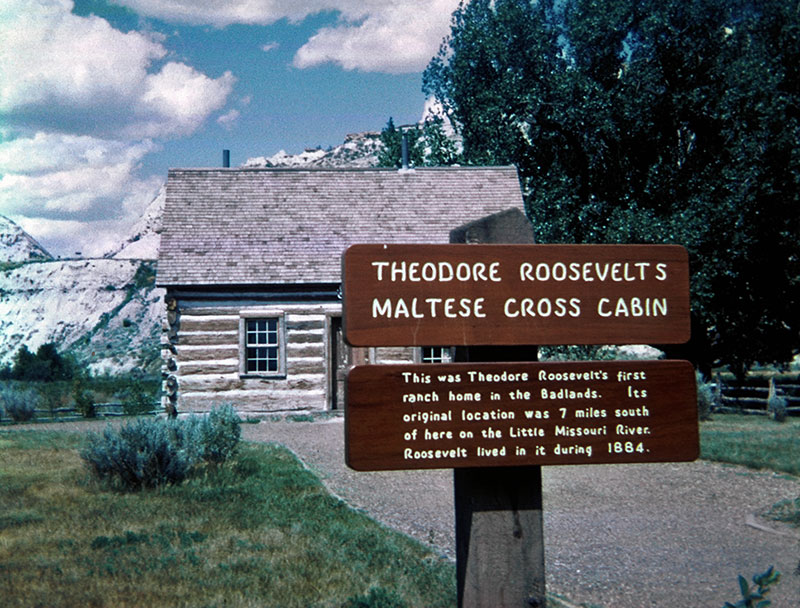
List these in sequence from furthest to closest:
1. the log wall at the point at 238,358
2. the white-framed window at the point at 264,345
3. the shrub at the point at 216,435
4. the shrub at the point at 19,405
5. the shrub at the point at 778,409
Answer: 1. the shrub at the point at 19,405
2. the shrub at the point at 778,409
3. the white-framed window at the point at 264,345
4. the log wall at the point at 238,358
5. the shrub at the point at 216,435

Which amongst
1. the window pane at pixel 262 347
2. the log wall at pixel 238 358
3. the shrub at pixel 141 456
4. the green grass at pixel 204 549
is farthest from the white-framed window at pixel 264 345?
the green grass at pixel 204 549

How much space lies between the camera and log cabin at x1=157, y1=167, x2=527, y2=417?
17.7 m

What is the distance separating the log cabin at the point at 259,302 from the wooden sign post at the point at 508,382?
1425 centimetres

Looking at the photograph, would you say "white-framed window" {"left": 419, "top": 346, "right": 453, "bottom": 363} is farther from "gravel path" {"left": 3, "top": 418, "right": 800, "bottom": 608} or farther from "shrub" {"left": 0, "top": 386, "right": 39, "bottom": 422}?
"shrub" {"left": 0, "top": 386, "right": 39, "bottom": 422}

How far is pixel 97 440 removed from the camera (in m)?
9.47

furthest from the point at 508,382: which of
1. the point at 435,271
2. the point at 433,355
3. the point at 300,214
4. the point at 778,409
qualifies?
the point at 778,409

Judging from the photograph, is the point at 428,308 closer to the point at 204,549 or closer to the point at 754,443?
the point at 204,549

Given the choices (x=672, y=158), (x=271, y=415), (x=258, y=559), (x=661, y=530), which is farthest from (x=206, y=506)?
(x=672, y=158)

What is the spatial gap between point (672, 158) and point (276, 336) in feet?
44.7

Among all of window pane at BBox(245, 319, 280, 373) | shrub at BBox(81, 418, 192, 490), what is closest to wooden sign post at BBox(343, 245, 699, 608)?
shrub at BBox(81, 418, 192, 490)

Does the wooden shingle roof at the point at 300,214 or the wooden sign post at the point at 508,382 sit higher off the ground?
the wooden shingle roof at the point at 300,214

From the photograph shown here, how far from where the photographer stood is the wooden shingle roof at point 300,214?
704 inches

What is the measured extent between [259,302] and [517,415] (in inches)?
606

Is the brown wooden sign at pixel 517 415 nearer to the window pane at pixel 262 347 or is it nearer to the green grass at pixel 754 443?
the green grass at pixel 754 443
